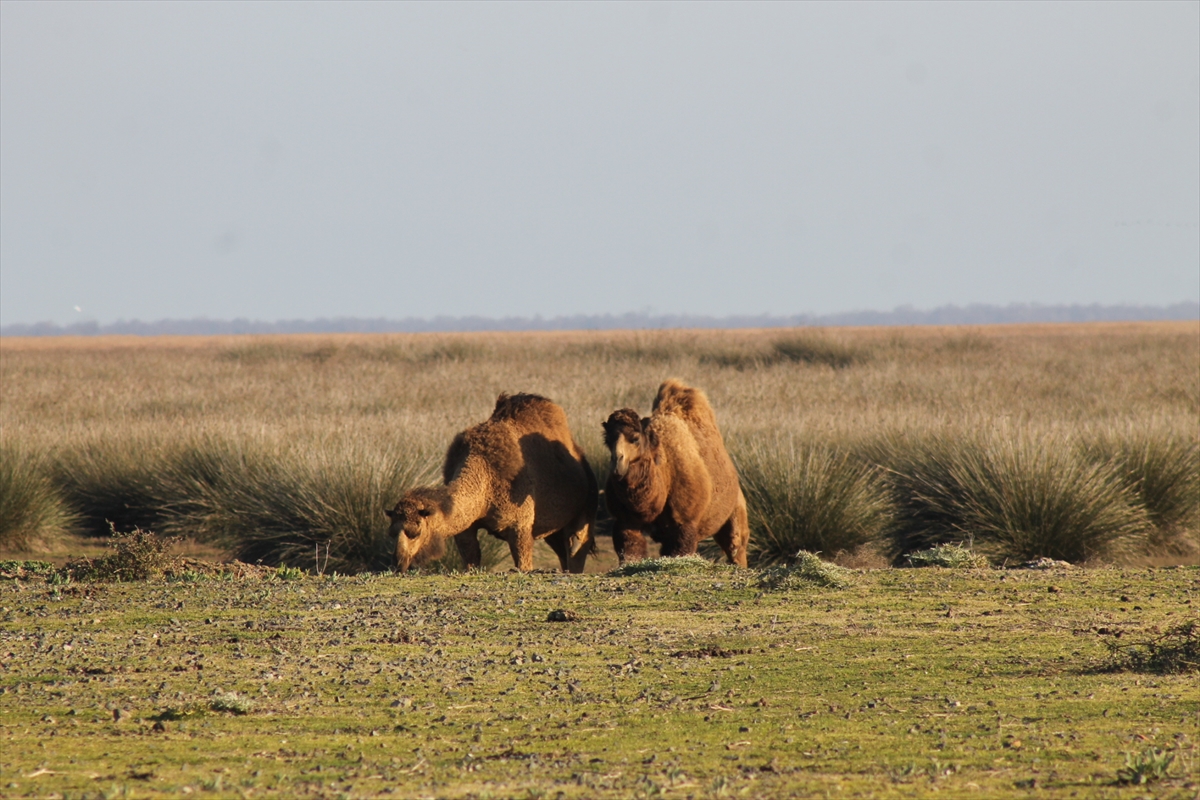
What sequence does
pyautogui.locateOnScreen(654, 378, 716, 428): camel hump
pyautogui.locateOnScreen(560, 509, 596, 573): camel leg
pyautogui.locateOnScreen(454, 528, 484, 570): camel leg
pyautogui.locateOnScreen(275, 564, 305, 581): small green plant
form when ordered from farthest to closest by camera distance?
pyautogui.locateOnScreen(654, 378, 716, 428): camel hump
pyautogui.locateOnScreen(560, 509, 596, 573): camel leg
pyautogui.locateOnScreen(454, 528, 484, 570): camel leg
pyautogui.locateOnScreen(275, 564, 305, 581): small green plant

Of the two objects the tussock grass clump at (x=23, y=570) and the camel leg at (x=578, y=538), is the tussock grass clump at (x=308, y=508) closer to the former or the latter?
the camel leg at (x=578, y=538)

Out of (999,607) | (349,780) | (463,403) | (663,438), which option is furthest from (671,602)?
(463,403)

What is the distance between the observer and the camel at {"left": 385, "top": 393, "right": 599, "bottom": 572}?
9898 mm

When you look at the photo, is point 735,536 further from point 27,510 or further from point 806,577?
point 27,510

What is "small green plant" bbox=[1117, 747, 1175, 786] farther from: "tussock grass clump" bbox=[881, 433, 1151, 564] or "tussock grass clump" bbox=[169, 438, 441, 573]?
"tussock grass clump" bbox=[169, 438, 441, 573]

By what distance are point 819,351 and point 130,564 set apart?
29410mm

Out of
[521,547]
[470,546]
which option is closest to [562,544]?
[470,546]

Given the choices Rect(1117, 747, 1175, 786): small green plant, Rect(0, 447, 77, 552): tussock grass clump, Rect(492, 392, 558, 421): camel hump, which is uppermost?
Rect(492, 392, 558, 421): camel hump

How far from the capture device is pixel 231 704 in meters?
5.56

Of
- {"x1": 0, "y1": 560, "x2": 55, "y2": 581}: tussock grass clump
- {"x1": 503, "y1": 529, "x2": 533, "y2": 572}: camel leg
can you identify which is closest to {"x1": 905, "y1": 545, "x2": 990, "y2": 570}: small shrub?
{"x1": 503, "y1": 529, "x2": 533, "y2": 572}: camel leg

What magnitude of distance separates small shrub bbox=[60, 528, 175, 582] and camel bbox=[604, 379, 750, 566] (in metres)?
3.55

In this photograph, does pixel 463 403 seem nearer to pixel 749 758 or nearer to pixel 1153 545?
pixel 1153 545

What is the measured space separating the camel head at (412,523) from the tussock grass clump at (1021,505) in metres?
6.62

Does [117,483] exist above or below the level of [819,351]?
below
